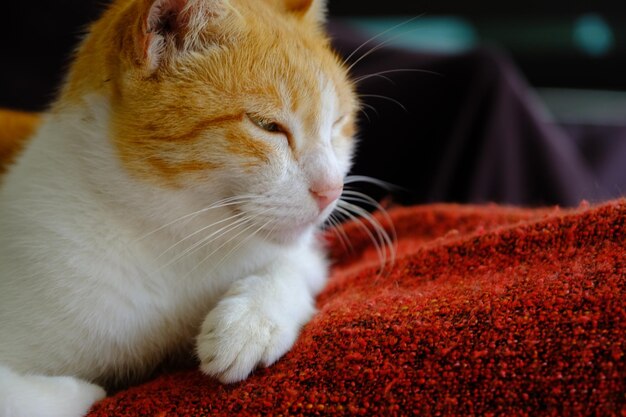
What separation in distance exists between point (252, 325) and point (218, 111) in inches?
9.7

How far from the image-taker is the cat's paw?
2.10 ft

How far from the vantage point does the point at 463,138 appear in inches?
59.9

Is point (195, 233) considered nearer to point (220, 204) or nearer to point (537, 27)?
point (220, 204)

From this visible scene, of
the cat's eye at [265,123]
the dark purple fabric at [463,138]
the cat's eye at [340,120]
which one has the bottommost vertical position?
the dark purple fabric at [463,138]

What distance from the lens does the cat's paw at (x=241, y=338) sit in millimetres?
639

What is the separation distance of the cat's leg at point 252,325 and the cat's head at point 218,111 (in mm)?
69

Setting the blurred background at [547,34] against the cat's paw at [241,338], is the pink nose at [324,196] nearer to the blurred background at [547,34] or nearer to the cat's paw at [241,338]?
the cat's paw at [241,338]

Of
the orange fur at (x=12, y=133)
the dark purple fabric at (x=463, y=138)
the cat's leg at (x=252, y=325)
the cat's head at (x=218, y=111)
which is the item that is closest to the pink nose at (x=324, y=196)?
the cat's head at (x=218, y=111)

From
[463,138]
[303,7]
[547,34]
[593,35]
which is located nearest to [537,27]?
[547,34]

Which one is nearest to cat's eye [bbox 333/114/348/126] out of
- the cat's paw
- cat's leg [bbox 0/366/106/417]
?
the cat's paw

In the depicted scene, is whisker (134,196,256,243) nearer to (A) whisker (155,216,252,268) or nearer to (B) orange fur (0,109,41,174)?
(A) whisker (155,216,252,268)

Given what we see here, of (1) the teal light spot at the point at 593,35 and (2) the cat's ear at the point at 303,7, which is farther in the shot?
(1) the teal light spot at the point at 593,35

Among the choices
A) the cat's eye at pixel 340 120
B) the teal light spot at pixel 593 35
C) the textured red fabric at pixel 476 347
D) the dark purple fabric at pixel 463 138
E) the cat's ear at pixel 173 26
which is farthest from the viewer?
the teal light spot at pixel 593 35

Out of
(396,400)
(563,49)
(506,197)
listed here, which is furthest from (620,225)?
(563,49)
